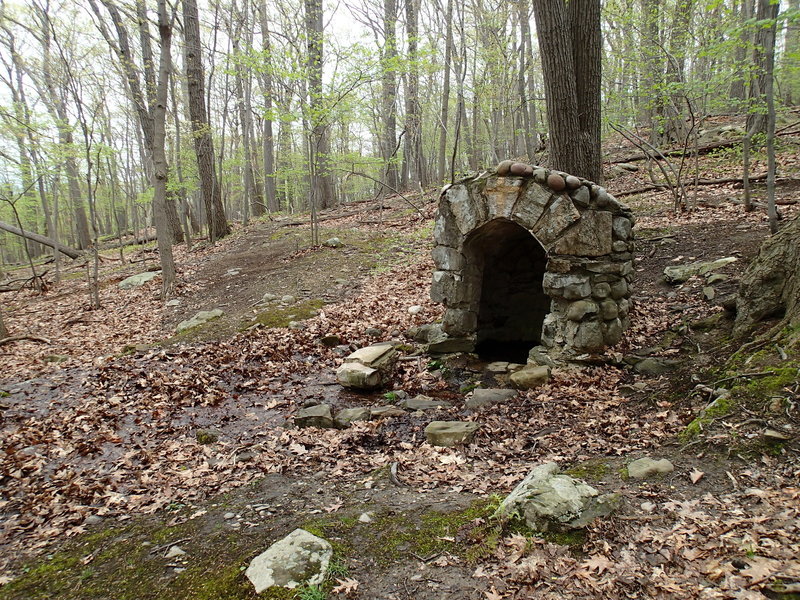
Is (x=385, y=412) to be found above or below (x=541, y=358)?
below

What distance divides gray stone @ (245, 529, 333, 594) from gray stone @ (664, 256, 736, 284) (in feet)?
20.3

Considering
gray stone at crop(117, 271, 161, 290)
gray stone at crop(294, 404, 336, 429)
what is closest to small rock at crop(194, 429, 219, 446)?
gray stone at crop(294, 404, 336, 429)

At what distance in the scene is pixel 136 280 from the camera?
11836mm

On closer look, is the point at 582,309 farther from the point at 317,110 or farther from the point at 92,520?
the point at 317,110

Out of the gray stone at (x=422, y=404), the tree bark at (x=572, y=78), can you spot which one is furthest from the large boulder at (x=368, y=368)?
the tree bark at (x=572, y=78)

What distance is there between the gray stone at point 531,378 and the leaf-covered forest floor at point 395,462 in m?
0.20

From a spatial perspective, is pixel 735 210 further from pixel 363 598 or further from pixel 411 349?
pixel 363 598

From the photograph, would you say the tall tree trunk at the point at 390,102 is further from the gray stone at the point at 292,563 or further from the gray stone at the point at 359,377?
the gray stone at the point at 292,563

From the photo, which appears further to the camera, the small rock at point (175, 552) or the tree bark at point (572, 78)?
the tree bark at point (572, 78)

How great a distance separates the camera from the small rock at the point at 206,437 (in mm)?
4482

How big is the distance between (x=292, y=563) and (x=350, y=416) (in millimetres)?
2370

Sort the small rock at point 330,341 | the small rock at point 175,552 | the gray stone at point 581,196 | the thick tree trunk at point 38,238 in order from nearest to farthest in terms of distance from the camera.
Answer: the small rock at point 175,552, the gray stone at point 581,196, the small rock at point 330,341, the thick tree trunk at point 38,238

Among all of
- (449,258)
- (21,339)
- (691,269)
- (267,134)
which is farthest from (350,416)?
(267,134)

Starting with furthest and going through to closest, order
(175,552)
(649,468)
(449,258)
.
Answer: (449,258)
(649,468)
(175,552)
